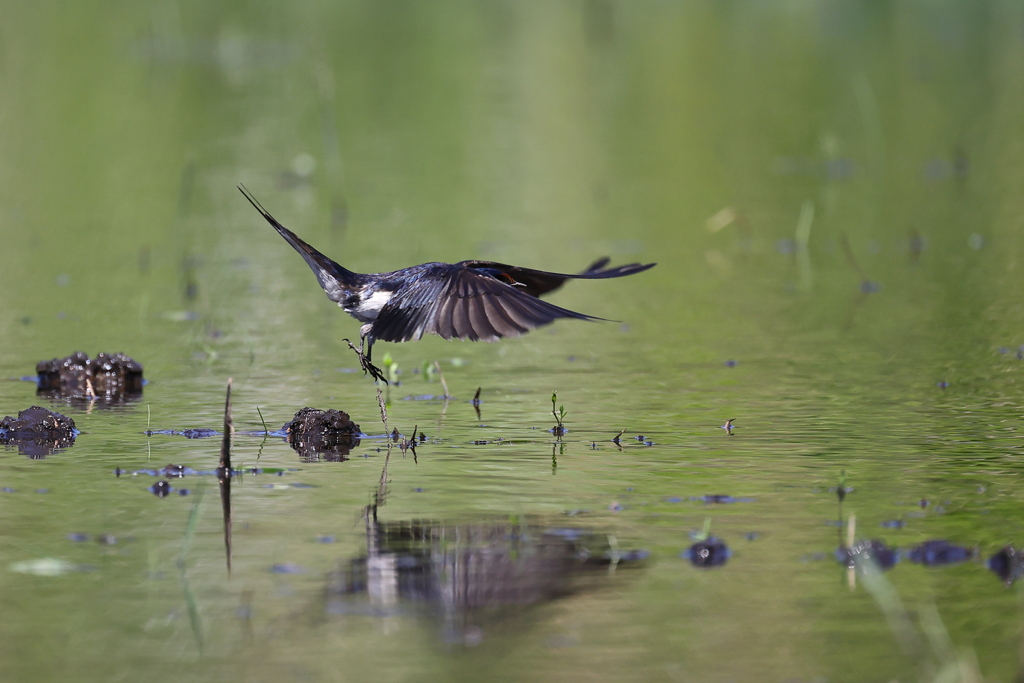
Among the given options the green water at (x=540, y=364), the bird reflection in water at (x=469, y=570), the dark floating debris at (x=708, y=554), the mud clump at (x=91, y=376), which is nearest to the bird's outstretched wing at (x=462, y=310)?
the green water at (x=540, y=364)

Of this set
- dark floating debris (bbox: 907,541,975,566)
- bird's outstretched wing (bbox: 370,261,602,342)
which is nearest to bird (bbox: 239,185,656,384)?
bird's outstretched wing (bbox: 370,261,602,342)

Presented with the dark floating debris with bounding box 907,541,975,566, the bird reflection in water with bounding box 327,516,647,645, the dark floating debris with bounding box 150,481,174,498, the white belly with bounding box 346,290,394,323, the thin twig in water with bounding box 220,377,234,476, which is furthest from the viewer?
the white belly with bounding box 346,290,394,323

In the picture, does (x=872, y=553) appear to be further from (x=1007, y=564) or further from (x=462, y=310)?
(x=462, y=310)

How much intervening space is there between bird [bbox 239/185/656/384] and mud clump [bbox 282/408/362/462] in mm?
285

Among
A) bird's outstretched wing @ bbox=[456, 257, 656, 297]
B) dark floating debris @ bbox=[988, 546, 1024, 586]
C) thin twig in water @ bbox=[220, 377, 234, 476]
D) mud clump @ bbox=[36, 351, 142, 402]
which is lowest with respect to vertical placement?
dark floating debris @ bbox=[988, 546, 1024, 586]

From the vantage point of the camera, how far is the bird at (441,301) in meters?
5.62

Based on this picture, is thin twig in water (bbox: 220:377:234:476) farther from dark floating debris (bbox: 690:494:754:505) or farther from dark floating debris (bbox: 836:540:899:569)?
dark floating debris (bbox: 836:540:899:569)

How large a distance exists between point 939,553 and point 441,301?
227 cm

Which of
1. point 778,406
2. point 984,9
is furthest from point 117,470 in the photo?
point 984,9

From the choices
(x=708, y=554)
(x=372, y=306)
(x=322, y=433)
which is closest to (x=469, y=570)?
(x=708, y=554)

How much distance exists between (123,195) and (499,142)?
530 cm

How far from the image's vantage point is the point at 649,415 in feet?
22.4

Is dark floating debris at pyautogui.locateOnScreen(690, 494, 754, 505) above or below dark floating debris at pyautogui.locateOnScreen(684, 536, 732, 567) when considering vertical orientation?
above

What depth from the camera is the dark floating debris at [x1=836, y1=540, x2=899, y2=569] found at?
4.54 metres
